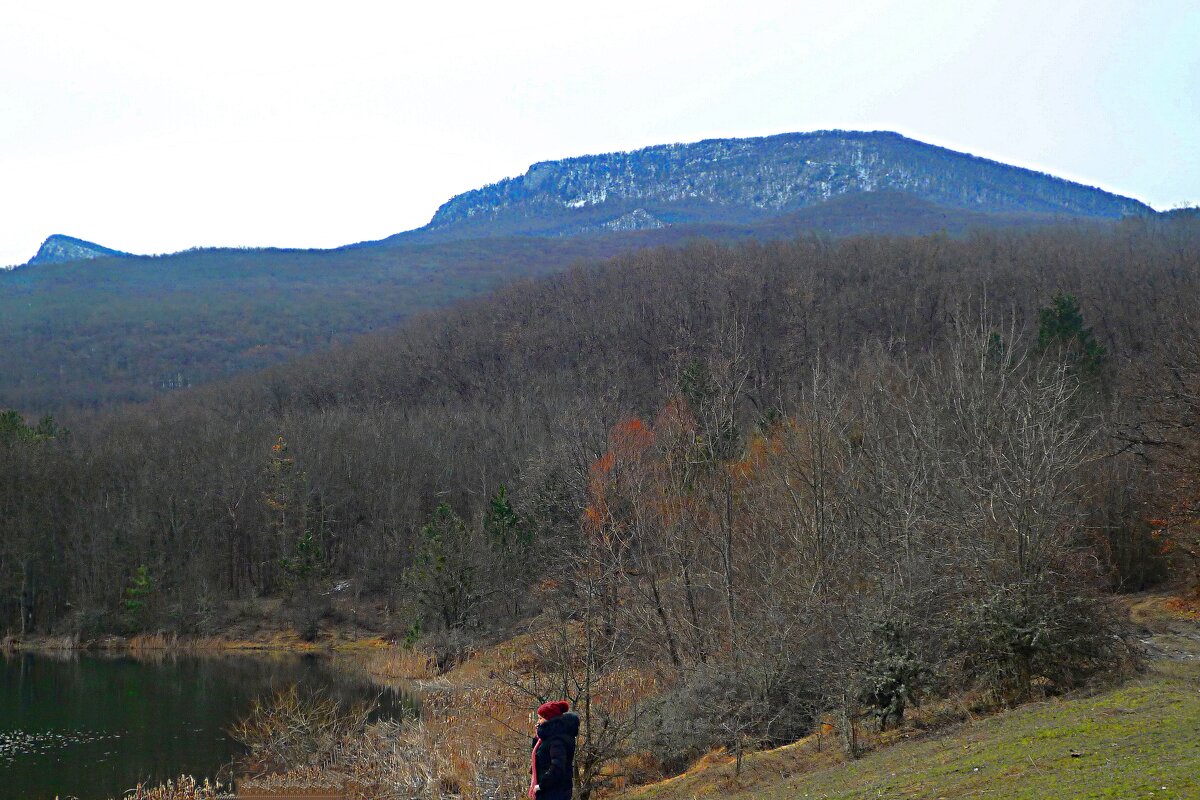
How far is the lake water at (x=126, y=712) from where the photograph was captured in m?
27.9

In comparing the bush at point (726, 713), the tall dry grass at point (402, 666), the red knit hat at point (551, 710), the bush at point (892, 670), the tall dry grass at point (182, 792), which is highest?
→ the red knit hat at point (551, 710)

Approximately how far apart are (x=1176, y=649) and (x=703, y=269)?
382 ft

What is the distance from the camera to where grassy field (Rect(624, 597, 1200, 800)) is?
1059 cm

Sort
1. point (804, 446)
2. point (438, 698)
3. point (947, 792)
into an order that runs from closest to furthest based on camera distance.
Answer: point (947, 792), point (804, 446), point (438, 698)

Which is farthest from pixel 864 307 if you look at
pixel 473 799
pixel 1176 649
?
pixel 473 799

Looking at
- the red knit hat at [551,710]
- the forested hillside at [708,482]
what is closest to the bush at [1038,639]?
the forested hillside at [708,482]

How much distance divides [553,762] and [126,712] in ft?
109

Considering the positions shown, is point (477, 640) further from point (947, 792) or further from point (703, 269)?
point (703, 269)

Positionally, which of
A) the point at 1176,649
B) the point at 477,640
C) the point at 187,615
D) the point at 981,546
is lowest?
the point at 187,615

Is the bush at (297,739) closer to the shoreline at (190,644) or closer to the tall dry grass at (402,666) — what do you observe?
the tall dry grass at (402,666)

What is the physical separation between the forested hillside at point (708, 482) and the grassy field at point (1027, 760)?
3.14 ft

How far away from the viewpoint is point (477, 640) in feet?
152

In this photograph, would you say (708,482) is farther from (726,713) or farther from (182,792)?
(182,792)

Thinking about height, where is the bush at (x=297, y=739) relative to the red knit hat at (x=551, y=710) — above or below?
below
